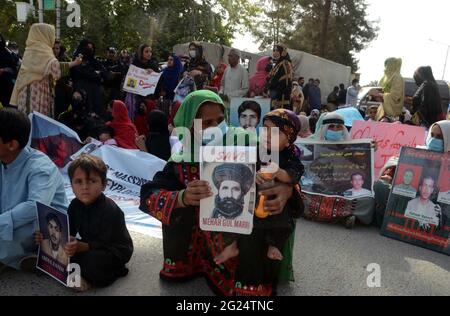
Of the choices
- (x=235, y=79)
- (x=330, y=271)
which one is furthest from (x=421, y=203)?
(x=235, y=79)

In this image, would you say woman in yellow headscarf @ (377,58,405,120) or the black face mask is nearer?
the black face mask

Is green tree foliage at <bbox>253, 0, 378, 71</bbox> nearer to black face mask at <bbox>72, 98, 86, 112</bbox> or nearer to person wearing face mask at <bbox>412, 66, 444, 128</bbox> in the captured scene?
person wearing face mask at <bbox>412, 66, 444, 128</bbox>

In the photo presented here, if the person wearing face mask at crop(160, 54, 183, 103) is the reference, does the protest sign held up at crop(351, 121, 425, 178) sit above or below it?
below

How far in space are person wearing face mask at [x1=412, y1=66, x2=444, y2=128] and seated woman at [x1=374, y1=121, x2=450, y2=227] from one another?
84.1 inches

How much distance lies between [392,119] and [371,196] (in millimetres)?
2857

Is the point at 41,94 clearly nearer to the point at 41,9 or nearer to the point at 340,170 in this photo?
the point at 340,170

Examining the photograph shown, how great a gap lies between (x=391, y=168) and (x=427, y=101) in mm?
2342

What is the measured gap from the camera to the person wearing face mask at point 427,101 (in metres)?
5.76

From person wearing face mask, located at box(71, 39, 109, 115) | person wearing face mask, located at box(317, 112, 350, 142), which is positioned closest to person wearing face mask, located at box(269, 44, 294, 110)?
person wearing face mask, located at box(317, 112, 350, 142)

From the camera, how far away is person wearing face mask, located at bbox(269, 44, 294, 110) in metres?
6.80

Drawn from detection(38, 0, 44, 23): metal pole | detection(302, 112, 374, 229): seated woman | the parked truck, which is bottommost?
detection(302, 112, 374, 229): seated woman

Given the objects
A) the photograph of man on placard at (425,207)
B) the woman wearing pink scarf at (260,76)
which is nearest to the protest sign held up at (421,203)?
the photograph of man on placard at (425,207)

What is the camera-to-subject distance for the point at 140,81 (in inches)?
253
